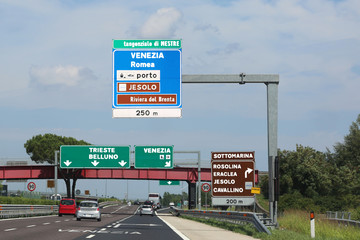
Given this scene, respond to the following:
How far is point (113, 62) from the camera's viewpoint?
949 inches

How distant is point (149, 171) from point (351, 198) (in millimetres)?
27950

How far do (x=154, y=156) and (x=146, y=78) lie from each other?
33.3 metres

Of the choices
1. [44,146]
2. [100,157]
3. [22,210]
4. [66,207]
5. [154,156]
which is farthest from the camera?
[44,146]

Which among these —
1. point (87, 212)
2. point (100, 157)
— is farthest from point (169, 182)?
point (87, 212)

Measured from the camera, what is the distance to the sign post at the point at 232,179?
104 ft

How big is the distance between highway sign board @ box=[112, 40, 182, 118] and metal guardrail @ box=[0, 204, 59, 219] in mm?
17935

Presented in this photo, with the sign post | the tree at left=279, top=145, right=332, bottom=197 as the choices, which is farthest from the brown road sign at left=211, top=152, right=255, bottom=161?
the tree at left=279, top=145, right=332, bottom=197

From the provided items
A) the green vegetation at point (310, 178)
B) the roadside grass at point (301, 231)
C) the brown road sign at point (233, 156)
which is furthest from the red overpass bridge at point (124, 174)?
the roadside grass at point (301, 231)

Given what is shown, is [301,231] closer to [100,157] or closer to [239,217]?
[239,217]

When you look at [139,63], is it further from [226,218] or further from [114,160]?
[114,160]

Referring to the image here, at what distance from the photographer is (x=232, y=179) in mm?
32375

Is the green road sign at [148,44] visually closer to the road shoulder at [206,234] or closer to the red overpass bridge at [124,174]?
the road shoulder at [206,234]

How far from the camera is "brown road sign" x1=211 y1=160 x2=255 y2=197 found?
31859 millimetres

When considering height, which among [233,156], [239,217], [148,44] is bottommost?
[239,217]
